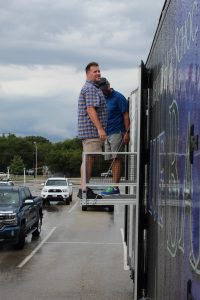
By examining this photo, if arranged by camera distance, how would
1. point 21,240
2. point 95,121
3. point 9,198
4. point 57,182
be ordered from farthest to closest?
1. point 57,182
2. point 9,198
3. point 21,240
4. point 95,121

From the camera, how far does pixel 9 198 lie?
16.4m

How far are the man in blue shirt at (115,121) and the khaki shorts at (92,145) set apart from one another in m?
0.14

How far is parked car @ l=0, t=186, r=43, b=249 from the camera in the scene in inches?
586

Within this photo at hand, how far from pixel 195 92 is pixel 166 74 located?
1333 millimetres

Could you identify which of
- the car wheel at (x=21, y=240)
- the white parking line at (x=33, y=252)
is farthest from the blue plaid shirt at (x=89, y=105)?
the car wheel at (x=21, y=240)

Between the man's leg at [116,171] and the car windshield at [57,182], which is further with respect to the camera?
the car windshield at [57,182]

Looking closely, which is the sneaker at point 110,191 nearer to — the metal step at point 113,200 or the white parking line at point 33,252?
the metal step at point 113,200

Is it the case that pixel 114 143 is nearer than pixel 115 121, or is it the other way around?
pixel 114 143

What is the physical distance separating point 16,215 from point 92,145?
9.50 m

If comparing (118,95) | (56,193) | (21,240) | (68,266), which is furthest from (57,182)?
(118,95)

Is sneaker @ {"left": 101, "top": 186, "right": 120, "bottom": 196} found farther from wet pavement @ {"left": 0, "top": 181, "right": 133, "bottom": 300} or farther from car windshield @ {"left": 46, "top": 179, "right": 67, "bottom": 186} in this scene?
car windshield @ {"left": 46, "top": 179, "right": 67, "bottom": 186}

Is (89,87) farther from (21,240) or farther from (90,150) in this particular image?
(21,240)

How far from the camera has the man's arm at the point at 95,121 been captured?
18.9ft

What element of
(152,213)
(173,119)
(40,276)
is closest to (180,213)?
(173,119)
